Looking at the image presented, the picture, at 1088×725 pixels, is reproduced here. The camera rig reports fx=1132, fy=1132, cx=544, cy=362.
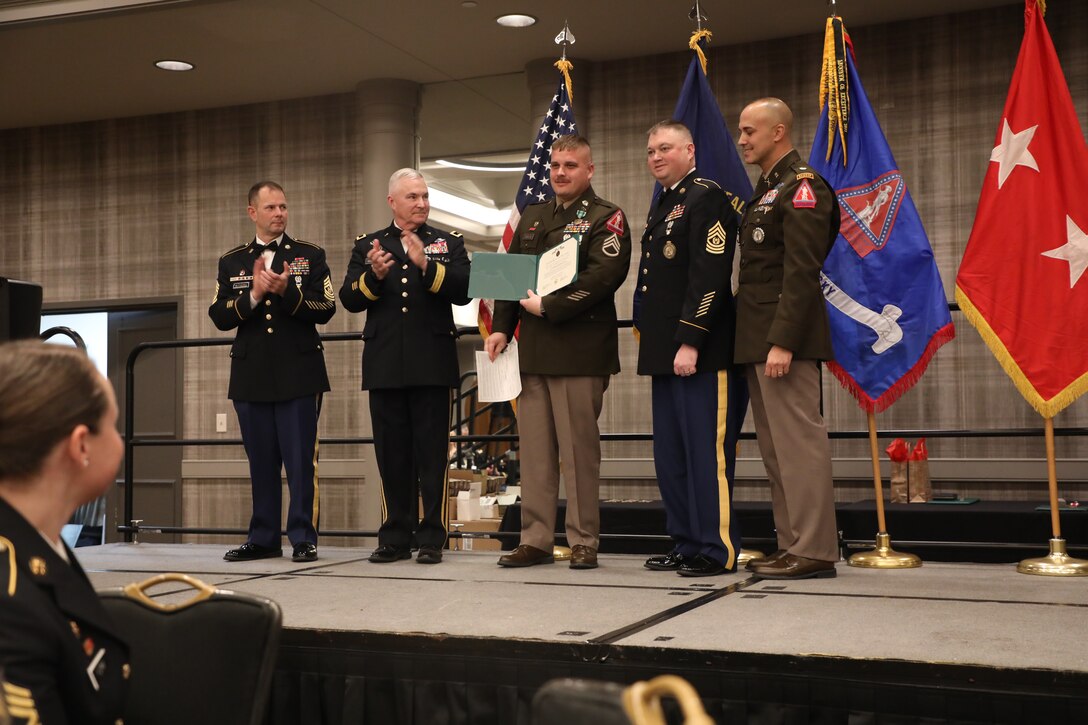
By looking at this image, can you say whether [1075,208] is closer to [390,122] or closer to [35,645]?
[35,645]

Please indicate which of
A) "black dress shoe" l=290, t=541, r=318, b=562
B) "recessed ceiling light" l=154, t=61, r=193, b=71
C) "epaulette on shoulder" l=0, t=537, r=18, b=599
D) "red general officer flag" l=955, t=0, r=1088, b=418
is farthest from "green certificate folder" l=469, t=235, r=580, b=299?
"recessed ceiling light" l=154, t=61, r=193, b=71

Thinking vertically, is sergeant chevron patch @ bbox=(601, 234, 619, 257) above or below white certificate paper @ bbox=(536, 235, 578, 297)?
above

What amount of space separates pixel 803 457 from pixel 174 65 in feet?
16.5

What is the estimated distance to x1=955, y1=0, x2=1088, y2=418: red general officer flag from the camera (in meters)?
3.68

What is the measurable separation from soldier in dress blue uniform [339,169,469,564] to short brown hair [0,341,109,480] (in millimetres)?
2767

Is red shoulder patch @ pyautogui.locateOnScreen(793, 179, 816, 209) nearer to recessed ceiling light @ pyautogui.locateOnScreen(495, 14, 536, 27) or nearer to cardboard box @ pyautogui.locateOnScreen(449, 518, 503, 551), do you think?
recessed ceiling light @ pyautogui.locateOnScreen(495, 14, 536, 27)

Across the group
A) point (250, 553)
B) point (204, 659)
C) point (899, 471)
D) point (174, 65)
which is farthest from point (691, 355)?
point (174, 65)

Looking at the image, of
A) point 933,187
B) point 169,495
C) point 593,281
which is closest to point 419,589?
point 593,281

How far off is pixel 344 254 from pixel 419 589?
4.47 meters

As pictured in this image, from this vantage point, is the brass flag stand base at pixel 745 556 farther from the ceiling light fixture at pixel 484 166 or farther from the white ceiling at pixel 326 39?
the ceiling light fixture at pixel 484 166

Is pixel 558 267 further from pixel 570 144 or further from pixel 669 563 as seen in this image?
pixel 669 563

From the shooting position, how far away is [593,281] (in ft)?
12.4

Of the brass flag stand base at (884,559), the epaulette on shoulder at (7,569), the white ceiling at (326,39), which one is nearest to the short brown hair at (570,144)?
the brass flag stand base at (884,559)

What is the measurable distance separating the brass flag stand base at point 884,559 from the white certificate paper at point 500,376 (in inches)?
51.5
